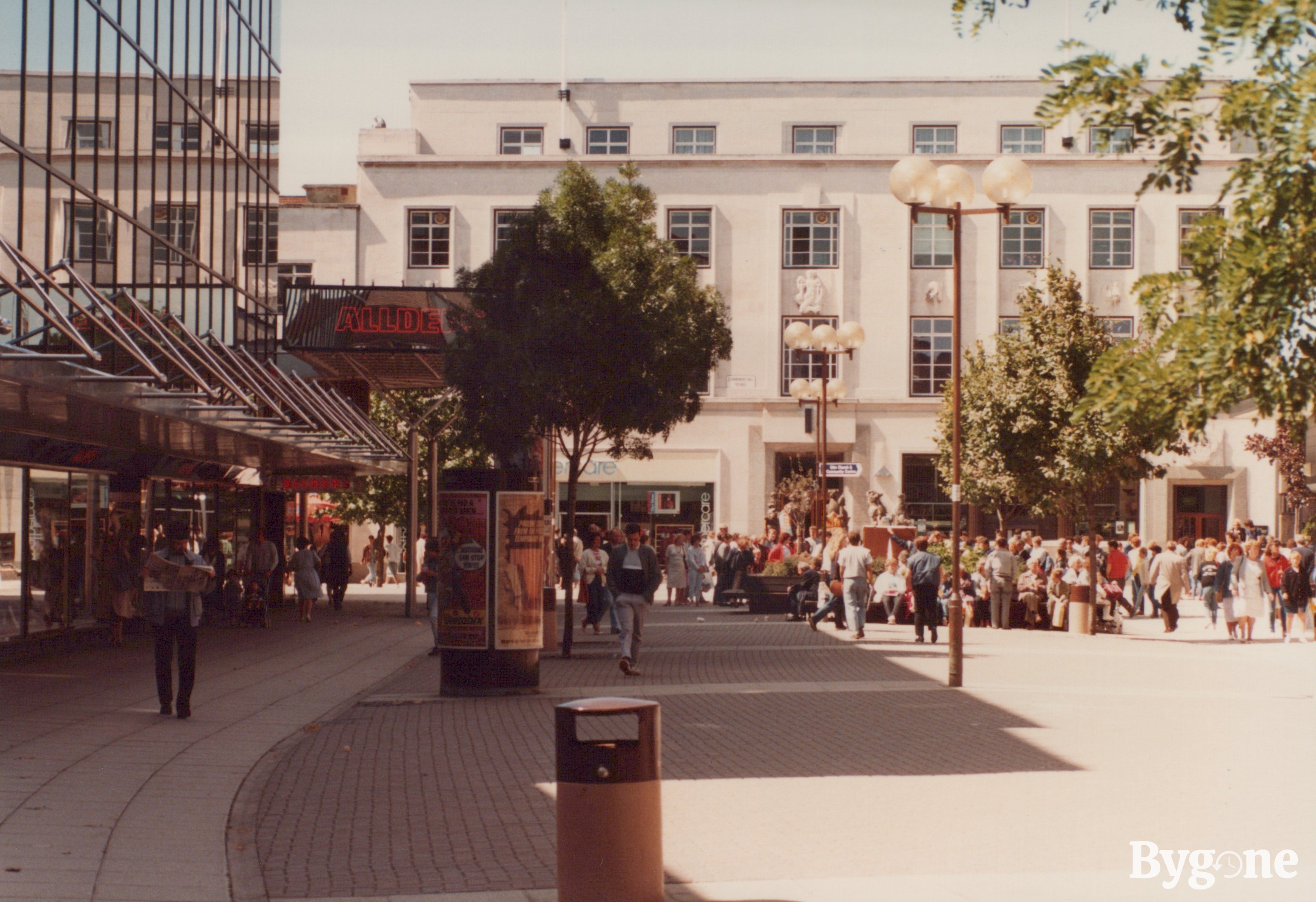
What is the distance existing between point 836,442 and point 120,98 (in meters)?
33.3

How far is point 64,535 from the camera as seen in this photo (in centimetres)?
2211

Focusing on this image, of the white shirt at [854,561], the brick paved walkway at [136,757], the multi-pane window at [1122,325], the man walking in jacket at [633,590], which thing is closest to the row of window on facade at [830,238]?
the multi-pane window at [1122,325]

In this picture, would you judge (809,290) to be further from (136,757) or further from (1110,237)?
(136,757)

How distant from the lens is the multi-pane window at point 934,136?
177 feet

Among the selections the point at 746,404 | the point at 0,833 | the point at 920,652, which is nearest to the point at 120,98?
the point at 920,652

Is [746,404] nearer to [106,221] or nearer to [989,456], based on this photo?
[989,456]

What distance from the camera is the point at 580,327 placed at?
20.9 m

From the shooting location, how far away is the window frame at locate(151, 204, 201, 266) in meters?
24.1

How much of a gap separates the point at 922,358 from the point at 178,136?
3176 cm

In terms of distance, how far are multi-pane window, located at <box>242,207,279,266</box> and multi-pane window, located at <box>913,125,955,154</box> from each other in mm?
27843

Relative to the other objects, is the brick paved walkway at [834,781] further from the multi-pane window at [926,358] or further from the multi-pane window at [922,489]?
the multi-pane window at [926,358]

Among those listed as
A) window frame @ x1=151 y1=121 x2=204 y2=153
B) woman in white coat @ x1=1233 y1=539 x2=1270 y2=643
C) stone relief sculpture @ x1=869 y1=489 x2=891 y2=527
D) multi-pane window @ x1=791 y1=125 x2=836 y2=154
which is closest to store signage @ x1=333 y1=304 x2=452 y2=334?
window frame @ x1=151 y1=121 x2=204 y2=153

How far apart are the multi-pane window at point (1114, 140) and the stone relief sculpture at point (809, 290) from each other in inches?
1815

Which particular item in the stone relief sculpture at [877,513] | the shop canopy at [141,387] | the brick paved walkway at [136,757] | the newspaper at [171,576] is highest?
the shop canopy at [141,387]
